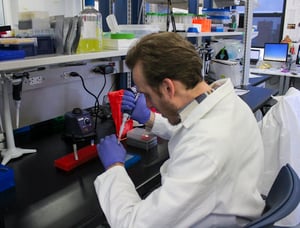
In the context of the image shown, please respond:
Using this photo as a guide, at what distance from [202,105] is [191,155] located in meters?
0.16

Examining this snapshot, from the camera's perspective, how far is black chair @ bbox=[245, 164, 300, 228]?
2.26ft

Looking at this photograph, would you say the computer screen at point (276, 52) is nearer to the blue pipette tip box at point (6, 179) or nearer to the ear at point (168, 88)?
the ear at point (168, 88)

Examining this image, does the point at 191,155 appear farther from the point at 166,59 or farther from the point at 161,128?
the point at 161,128

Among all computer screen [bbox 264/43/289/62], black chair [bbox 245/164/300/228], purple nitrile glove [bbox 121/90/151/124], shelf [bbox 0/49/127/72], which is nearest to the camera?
black chair [bbox 245/164/300/228]

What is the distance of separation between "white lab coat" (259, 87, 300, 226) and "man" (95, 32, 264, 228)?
642 millimetres

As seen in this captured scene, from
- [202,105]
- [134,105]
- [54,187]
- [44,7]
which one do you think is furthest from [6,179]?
[44,7]

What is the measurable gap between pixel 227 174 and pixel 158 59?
0.36 metres

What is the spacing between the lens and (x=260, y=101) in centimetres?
229

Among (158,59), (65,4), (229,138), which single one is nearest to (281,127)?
(229,138)

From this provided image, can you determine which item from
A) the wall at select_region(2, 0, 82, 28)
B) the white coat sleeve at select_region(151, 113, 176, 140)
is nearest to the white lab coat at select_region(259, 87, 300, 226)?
the white coat sleeve at select_region(151, 113, 176, 140)

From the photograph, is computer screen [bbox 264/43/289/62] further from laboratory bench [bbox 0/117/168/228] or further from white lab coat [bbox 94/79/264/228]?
white lab coat [bbox 94/79/264/228]

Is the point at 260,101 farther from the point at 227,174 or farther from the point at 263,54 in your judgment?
the point at 263,54

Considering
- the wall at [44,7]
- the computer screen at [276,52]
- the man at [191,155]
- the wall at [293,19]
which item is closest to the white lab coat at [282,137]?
the man at [191,155]

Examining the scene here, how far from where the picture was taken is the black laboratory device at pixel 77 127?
1488 mm
